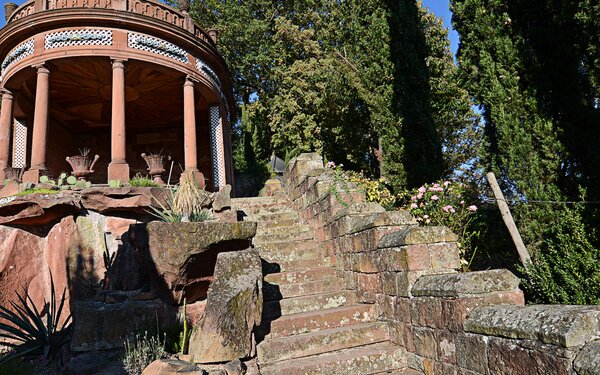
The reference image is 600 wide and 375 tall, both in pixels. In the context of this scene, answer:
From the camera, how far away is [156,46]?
882 centimetres

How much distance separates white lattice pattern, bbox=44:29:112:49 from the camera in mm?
8195

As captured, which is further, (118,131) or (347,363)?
(118,131)

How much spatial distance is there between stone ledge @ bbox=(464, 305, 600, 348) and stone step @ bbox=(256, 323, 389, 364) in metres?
1.40

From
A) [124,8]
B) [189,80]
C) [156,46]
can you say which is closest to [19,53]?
[124,8]

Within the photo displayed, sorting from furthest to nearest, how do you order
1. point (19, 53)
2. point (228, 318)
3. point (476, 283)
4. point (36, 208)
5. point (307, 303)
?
point (19, 53) < point (36, 208) < point (307, 303) < point (228, 318) < point (476, 283)

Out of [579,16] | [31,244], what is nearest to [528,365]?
[579,16]

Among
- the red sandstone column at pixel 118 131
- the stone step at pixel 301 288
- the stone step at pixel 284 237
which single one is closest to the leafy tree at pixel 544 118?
the stone step at pixel 301 288

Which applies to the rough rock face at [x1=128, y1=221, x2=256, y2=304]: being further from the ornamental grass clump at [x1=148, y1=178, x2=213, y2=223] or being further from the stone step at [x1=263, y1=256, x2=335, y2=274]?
the stone step at [x1=263, y1=256, x2=335, y2=274]

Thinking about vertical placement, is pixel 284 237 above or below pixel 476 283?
above

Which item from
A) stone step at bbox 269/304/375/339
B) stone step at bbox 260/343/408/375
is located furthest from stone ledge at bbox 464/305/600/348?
stone step at bbox 269/304/375/339

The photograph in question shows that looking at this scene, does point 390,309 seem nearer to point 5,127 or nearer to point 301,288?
point 301,288

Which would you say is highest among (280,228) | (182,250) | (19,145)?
(19,145)

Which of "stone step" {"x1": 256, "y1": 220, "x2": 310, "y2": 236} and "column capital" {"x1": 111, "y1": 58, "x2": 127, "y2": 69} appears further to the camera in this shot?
"column capital" {"x1": 111, "y1": 58, "x2": 127, "y2": 69}

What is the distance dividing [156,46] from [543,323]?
911cm
